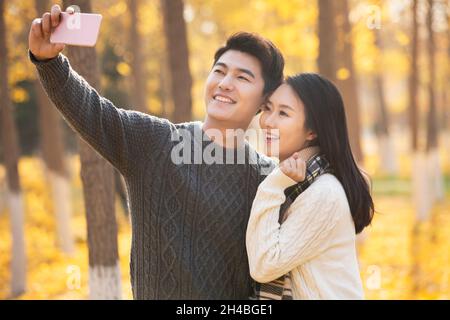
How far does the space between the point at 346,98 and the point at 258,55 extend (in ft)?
28.6

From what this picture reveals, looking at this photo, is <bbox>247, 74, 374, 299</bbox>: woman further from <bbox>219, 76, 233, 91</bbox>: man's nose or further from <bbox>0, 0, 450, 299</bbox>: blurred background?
<bbox>0, 0, 450, 299</bbox>: blurred background

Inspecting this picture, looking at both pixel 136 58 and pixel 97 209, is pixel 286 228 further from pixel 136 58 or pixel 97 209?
pixel 136 58

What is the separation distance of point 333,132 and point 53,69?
123cm

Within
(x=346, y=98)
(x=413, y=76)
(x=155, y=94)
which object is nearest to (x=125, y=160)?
(x=346, y=98)

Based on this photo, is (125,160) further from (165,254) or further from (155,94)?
(155,94)

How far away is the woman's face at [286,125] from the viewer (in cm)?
304

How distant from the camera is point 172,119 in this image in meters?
9.05

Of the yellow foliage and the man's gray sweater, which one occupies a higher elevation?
the man's gray sweater

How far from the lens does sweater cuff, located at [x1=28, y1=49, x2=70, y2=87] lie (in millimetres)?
2818

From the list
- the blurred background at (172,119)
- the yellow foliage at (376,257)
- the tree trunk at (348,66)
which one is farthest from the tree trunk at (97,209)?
the tree trunk at (348,66)

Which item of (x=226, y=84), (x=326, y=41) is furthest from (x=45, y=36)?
(x=326, y=41)

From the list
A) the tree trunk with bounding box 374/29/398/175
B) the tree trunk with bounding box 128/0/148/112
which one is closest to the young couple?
the tree trunk with bounding box 128/0/148/112

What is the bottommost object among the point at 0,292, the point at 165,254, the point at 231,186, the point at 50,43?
the point at 0,292
